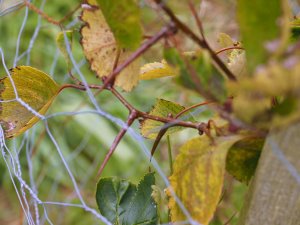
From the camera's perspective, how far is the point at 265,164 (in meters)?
0.41

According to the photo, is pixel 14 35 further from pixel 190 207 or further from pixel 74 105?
pixel 190 207

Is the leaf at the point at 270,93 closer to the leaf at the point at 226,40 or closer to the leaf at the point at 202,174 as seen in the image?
the leaf at the point at 202,174

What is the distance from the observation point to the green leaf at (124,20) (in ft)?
1.25

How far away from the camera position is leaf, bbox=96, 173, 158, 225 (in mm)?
544

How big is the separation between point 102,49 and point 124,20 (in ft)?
0.20

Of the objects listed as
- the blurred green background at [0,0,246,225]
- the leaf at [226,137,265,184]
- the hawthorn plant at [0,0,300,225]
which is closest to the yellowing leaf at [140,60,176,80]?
the hawthorn plant at [0,0,300,225]

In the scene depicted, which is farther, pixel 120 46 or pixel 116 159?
pixel 116 159

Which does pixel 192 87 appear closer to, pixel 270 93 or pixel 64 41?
pixel 270 93

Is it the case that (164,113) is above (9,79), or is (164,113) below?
below

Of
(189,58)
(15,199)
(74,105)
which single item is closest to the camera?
(189,58)

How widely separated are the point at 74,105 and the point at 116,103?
20cm

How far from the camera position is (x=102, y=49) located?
44 cm

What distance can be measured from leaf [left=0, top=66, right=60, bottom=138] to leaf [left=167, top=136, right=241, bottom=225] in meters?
0.17

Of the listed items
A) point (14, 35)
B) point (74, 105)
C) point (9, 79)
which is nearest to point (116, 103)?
point (74, 105)
